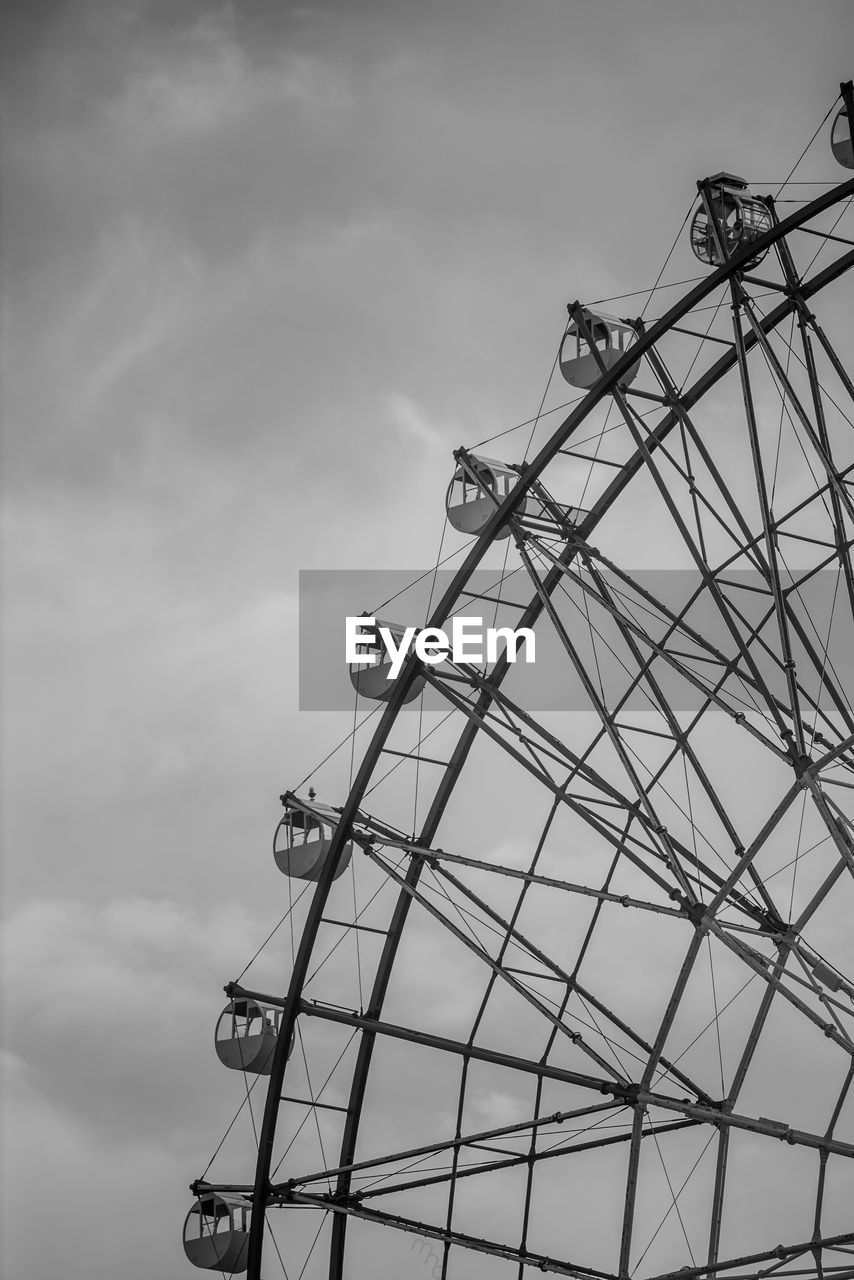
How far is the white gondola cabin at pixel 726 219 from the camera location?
2880cm

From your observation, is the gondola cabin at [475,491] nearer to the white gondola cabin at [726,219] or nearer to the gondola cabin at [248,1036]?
the white gondola cabin at [726,219]

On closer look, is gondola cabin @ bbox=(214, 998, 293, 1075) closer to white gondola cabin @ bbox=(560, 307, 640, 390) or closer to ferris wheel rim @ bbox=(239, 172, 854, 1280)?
ferris wheel rim @ bbox=(239, 172, 854, 1280)

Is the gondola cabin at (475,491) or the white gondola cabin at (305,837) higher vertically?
the gondola cabin at (475,491)

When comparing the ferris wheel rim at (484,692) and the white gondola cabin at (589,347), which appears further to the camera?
the white gondola cabin at (589,347)

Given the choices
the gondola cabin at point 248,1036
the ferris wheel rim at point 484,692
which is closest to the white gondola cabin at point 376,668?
the ferris wheel rim at point 484,692

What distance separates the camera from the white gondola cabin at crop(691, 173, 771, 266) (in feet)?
94.5

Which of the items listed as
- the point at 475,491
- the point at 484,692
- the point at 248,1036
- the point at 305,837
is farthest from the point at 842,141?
the point at 248,1036

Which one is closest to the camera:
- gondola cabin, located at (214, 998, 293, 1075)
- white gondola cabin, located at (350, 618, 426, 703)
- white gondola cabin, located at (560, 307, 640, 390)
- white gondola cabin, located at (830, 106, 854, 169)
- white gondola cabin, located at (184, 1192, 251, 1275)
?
white gondola cabin, located at (830, 106, 854, 169)

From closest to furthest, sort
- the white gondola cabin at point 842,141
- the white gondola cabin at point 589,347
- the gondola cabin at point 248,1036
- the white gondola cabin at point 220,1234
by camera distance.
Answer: the white gondola cabin at point 842,141 < the white gondola cabin at point 589,347 < the gondola cabin at point 248,1036 < the white gondola cabin at point 220,1234

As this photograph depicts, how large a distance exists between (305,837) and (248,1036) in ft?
12.9

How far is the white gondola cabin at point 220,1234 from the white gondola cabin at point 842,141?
70.2 ft

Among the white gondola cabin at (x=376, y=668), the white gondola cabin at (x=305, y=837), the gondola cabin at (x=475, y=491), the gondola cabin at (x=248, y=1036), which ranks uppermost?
the gondola cabin at (x=475, y=491)

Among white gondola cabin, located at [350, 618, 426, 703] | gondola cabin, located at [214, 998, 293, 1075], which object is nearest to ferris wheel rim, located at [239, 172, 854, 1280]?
white gondola cabin, located at [350, 618, 426, 703]

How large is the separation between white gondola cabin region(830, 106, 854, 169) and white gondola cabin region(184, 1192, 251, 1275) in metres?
21.4
